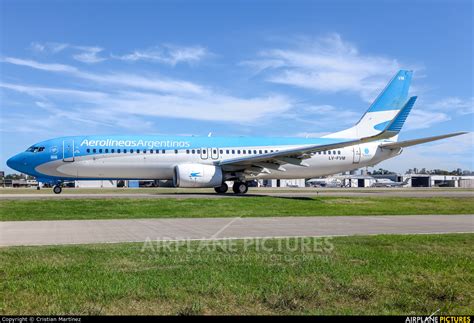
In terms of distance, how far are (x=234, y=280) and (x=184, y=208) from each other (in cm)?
1275

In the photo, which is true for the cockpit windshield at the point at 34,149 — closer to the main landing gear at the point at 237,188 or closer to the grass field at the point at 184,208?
the grass field at the point at 184,208

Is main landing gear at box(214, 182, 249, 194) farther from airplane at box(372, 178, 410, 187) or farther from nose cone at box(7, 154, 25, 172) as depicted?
airplane at box(372, 178, 410, 187)

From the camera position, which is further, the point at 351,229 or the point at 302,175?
the point at 302,175

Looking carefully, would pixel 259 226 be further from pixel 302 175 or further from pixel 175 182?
pixel 302 175

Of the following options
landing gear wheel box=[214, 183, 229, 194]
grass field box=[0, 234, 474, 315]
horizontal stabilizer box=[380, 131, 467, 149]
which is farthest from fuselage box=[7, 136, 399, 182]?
grass field box=[0, 234, 474, 315]

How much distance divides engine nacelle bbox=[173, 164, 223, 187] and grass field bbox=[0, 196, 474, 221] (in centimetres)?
677

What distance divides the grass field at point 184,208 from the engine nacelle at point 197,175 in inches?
267

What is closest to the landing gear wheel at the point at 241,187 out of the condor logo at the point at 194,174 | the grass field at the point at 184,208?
the condor logo at the point at 194,174

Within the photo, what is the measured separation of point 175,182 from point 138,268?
22.8 m

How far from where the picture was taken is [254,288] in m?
6.12

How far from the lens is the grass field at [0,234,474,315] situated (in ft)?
17.9

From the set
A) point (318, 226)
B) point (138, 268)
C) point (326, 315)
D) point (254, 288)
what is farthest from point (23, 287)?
point (318, 226)

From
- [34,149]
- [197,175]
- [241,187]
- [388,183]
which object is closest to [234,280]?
[197,175]

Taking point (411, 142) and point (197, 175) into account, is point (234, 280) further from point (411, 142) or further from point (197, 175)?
point (411, 142)
